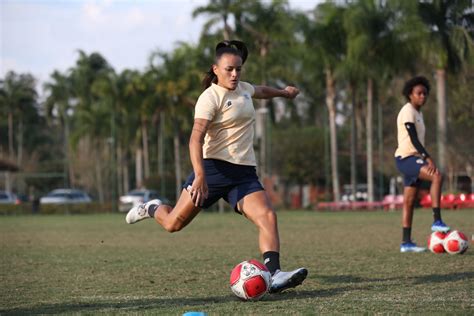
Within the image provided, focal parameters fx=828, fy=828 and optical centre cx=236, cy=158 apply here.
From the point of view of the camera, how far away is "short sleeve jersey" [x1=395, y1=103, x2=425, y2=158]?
11.0m

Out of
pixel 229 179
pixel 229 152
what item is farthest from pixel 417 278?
pixel 229 152

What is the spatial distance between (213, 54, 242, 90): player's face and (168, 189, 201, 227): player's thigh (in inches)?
41.7

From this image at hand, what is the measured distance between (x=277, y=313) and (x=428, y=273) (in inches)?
118

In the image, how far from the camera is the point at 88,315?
5996mm

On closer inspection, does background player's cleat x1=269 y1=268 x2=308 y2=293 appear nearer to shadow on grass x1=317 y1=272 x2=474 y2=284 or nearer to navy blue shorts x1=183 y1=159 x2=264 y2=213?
navy blue shorts x1=183 y1=159 x2=264 y2=213

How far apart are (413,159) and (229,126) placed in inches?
178

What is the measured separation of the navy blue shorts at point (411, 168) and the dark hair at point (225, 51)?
4314 mm

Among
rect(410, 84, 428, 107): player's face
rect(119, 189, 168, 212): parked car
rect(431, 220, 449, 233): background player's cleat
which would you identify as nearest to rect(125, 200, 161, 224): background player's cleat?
rect(431, 220, 449, 233): background player's cleat

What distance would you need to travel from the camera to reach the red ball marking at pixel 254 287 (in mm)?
6535

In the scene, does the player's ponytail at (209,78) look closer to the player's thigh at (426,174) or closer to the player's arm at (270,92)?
the player's arm at (270,92)

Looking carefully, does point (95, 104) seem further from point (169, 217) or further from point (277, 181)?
point (169, 217)

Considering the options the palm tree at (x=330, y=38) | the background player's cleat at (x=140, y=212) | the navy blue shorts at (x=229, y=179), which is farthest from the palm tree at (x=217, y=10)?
the navy blue shorts at (x=229, y=179)

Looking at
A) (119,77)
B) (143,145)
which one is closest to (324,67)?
(119,77)

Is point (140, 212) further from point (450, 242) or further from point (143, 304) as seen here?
point (450, 242)
